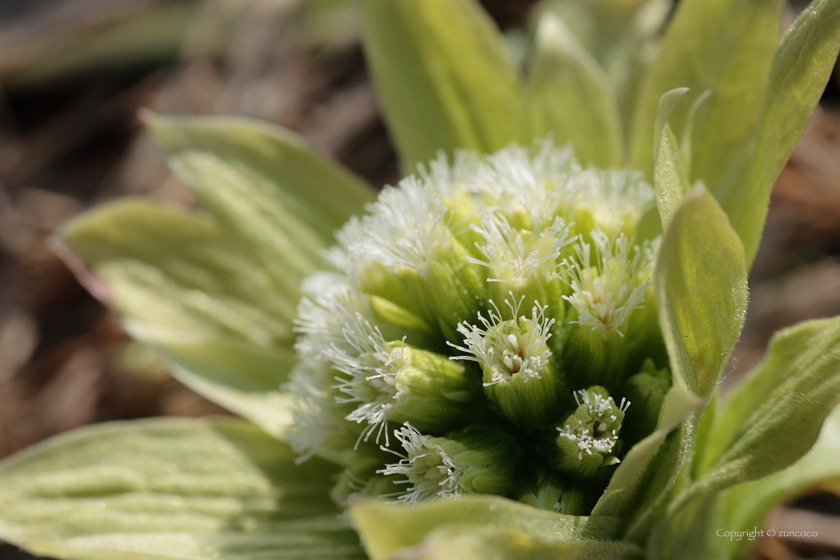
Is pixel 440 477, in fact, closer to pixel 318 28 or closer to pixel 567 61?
pixel 567 61

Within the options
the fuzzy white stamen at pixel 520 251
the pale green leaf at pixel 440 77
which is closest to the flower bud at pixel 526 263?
the fuzzy white stamen at pixel 520 251

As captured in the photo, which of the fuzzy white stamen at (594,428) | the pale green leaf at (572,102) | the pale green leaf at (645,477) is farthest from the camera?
the pale green leaf at (572,102)

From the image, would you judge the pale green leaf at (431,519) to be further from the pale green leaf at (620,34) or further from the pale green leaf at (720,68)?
the pale green leaf at (620,34)

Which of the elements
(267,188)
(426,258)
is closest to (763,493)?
(426,258)

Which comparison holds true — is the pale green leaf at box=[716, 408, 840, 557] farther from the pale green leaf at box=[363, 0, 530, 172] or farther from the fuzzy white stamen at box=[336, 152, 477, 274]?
the pale green leaf at box=[363, 0, 530, 172]

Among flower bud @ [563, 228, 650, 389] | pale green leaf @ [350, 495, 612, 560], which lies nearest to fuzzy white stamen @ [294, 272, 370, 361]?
flower bud @ [563, 228, 650, 389]
